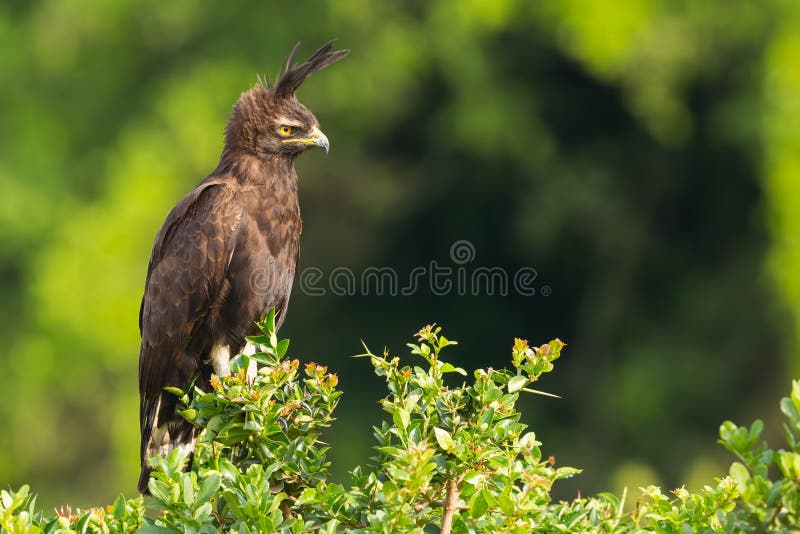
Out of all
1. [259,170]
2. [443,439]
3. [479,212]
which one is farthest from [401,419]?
[479,212]

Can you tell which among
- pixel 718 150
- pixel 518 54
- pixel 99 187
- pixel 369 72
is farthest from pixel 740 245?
pixel 99 187

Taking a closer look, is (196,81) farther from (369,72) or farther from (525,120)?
(525,120)

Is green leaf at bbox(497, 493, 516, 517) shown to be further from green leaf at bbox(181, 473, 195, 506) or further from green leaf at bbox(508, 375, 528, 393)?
green leaf at bbox(181, 473, 195, 506)

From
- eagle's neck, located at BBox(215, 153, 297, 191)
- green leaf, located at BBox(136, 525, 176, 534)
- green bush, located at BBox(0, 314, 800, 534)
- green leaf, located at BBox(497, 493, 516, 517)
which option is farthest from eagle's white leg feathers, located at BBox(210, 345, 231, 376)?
green leaf, located at BBox(497, 493, 516, 517)

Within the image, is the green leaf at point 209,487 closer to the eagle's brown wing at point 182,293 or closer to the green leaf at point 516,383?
the green leaf at point 516,383

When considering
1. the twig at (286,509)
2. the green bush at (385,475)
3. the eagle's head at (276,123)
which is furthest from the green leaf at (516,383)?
the eagle's head at (276,123)

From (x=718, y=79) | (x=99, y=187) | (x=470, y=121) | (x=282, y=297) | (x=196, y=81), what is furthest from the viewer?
(x=99, y=187)

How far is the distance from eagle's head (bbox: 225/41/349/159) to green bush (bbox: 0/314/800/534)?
246 cm

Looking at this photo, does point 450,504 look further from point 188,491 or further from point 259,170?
point 259,170

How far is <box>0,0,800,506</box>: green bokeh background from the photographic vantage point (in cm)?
1338

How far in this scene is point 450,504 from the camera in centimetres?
317

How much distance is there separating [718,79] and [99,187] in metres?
8.38

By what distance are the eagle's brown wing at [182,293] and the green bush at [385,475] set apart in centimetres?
197

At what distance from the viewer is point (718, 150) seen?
1381 centimetres
